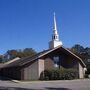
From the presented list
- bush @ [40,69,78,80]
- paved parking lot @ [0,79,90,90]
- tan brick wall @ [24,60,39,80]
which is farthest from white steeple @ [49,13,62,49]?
paved parking lot @ [0,79,90,90]

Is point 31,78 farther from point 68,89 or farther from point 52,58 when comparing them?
point 68,89

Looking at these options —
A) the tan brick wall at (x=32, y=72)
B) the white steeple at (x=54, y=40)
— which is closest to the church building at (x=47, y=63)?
the tan brick wall at (x=32, y=72)

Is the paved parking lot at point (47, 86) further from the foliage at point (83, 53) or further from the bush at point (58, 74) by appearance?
the foliage at point (83, 53)

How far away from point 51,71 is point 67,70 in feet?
8.32

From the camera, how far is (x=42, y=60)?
136ft

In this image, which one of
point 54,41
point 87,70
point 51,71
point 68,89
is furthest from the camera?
point 54,41

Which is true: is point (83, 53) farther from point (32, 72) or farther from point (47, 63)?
point (32, 72)

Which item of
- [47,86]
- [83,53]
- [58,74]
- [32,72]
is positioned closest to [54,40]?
[32,72]

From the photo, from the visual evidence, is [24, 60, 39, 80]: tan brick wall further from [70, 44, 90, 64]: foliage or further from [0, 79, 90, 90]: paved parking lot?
[70, 44, 90, 64]: foliage

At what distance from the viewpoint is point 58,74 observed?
39.8m

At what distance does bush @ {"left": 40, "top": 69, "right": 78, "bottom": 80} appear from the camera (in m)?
39.8

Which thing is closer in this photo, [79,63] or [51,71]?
[51,71]

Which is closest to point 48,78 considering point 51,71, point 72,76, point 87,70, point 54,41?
point 51,71

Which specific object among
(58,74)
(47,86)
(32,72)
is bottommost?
(47,86)
